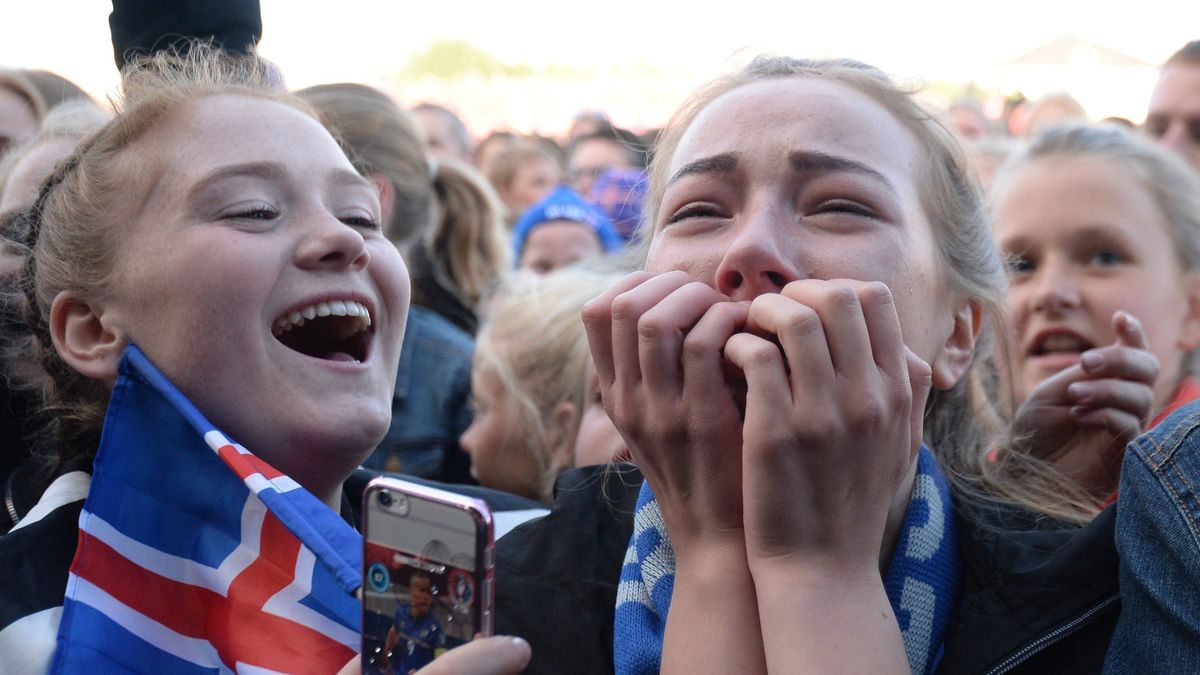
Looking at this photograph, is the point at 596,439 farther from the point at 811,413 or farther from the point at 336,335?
the point at 811,413

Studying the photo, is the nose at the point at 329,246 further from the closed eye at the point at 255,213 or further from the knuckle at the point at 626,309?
the knuckle at the point at 626,309

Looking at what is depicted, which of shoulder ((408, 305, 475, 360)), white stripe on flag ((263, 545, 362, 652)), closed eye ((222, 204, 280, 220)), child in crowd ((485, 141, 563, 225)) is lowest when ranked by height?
white stripe on flag ((263, 545, 362, 652))

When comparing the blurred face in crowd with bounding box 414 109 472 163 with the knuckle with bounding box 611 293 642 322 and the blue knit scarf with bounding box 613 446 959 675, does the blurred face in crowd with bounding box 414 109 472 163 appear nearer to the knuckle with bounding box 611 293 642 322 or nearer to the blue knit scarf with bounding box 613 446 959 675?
the blue knit scarf with bounding box 613 446 959 675

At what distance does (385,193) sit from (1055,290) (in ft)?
6.79

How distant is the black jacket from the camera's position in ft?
5.05

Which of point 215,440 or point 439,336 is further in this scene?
point 439,336

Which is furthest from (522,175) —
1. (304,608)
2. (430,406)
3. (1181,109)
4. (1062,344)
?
(304,608)

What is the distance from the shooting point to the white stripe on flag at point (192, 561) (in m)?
1.64

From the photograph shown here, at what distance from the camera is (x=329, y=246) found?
1.88 meters

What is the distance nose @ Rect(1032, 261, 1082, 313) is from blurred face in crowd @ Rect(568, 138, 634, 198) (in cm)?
508

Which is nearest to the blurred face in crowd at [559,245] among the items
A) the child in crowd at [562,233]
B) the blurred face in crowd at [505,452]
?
the child in crowd at [562,233]

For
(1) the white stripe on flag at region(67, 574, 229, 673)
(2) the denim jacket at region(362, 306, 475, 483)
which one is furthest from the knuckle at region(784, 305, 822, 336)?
(2) the denim jacket at region(362, 306, 475, 483)

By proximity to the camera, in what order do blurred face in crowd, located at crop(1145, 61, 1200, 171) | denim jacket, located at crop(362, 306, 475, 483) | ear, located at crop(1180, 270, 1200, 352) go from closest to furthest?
ear, located at crop(1180, 270, 1200, 352) < denim jacket, located at crop(362, 306, 475, 483) < blurred face in crowd, located at crop(1145, 61, 1200, 171)

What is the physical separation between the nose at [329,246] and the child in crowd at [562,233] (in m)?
3.17
